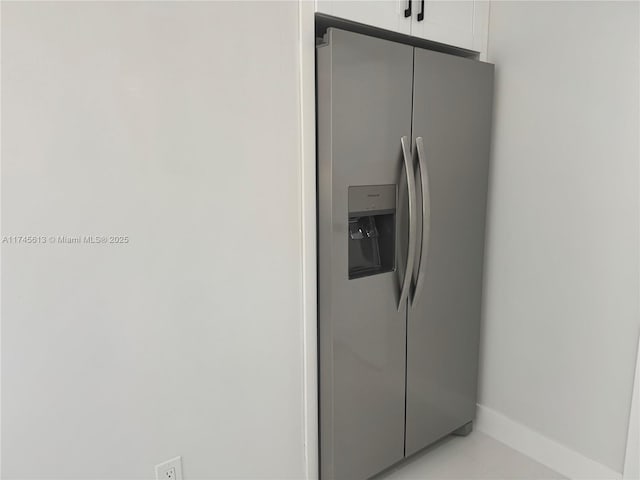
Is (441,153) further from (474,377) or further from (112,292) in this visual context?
(112,292)

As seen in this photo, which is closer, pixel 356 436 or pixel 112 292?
pixel 112 292

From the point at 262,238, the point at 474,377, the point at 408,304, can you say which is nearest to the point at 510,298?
the point at 474,377

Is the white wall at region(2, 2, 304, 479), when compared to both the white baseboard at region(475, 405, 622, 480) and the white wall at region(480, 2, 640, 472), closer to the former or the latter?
the white wall at region(480, 2, 640, 472)

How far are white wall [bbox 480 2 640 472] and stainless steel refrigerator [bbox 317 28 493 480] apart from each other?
5.6 inches

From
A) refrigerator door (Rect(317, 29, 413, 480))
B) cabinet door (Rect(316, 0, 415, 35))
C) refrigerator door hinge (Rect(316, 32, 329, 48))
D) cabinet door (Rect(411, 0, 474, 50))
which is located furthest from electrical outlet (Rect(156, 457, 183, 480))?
cabinet door (Rect(411, 0, 474, 50))

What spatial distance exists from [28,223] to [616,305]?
200 cm

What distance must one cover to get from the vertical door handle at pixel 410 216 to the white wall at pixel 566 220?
0.62m

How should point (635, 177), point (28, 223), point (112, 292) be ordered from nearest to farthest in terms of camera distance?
1. point (28, 223)
2. point (112, 292)
3. point (635, 177)

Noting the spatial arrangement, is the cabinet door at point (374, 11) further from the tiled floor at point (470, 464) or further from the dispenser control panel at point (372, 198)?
the tiled floor at point (470, 464)

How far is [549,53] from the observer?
1.83m

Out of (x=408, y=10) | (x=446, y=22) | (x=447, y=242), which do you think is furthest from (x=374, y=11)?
(x=447, y=242)

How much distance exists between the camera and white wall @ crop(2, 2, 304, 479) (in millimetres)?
1110

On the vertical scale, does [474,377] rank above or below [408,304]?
below

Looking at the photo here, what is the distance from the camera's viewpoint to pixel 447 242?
1.89 metres
